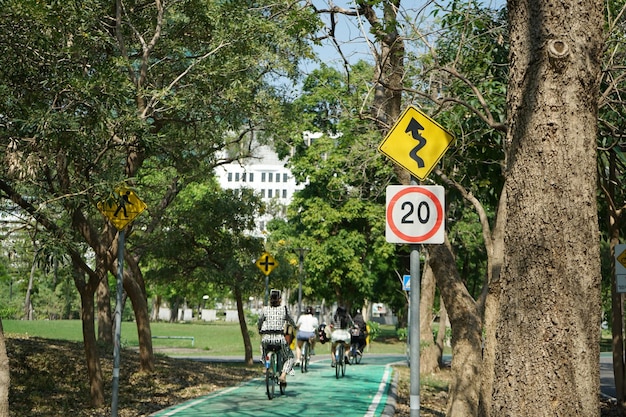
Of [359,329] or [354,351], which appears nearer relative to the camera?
[359,329]

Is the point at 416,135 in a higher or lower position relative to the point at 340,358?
higher

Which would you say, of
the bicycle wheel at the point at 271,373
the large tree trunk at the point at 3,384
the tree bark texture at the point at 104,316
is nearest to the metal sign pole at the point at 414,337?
the large tree trunk at the point at 3,384

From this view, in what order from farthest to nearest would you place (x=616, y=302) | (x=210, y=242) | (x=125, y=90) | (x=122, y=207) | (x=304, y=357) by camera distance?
1. (x=210, y=242)
2. (x=304, y=357)
3. (x=616, y=302)
4. (x=125, y=90)
5. (x=122, y=207)

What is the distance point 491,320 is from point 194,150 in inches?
373

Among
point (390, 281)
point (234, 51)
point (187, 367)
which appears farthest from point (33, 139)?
point (390, 281)

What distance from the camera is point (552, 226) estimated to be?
213 inches

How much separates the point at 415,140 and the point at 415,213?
67cm

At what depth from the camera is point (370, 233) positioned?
47.2m

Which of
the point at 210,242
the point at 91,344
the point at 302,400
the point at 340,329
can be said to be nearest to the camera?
the point at 91,344

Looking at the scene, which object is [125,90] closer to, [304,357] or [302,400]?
[302,400]

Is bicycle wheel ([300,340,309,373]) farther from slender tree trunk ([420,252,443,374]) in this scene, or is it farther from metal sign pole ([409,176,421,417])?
metal sign pole ([409,176,421,417])

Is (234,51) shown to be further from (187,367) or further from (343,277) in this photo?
(343,277)

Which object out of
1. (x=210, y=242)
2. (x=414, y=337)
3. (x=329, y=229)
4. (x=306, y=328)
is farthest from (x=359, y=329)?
(x=414, y=337)

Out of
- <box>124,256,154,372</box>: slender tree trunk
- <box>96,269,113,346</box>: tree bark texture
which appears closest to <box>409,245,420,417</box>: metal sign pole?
<box>124,256,154,372</box>: slender tree trunk
